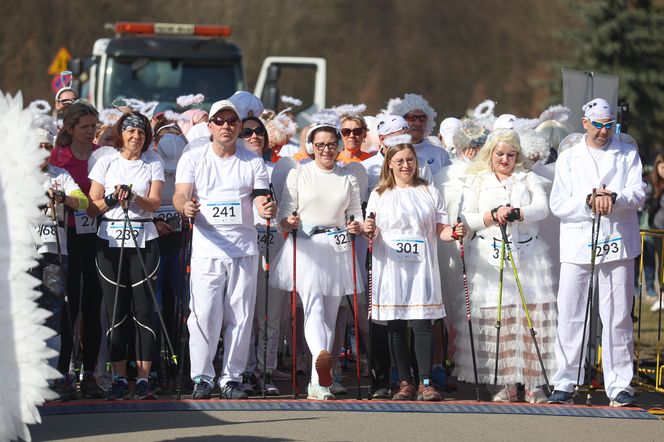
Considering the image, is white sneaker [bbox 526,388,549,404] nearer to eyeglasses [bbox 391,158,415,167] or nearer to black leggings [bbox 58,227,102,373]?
eyeglasses [bbox 391,158,415,167]

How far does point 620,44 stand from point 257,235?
29.6 metres

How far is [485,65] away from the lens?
56438mm

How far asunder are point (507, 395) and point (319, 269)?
5.34 ft

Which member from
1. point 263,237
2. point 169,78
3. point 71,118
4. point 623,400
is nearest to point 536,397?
point 623,400

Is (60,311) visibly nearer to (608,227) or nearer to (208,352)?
(208,352)

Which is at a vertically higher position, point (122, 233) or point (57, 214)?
point (57, 214)

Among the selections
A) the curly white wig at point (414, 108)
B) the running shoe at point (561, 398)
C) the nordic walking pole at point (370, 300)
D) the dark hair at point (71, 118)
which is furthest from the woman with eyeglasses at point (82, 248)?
the running shoe at point (561, 398)

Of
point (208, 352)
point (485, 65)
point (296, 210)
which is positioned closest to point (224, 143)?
point (296, 210)

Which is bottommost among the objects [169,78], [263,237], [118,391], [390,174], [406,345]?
[118,391]

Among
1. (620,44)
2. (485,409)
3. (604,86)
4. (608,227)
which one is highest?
(620,44)

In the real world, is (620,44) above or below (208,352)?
above

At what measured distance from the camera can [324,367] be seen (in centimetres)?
947

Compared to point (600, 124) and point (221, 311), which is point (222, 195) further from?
point (600, 124)

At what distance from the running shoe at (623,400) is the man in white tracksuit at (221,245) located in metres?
2.61
